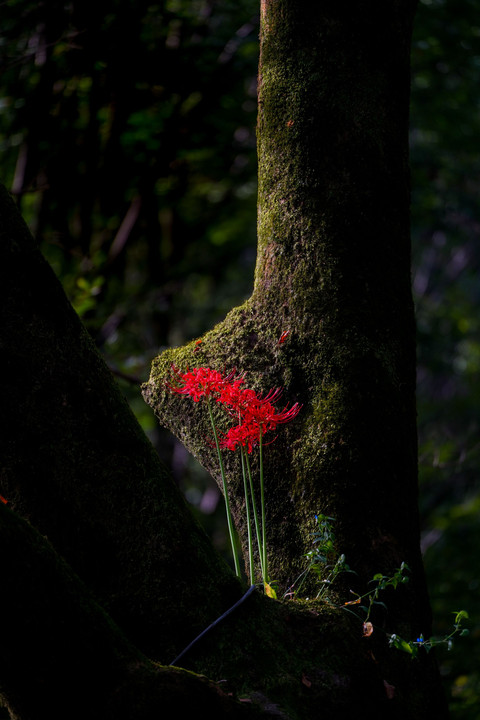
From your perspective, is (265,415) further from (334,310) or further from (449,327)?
(449,327)

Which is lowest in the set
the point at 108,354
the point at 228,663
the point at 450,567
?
the point at 450,567

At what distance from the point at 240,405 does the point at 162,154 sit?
172 inches

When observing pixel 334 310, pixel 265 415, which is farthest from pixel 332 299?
pixel 265 415

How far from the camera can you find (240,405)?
218cm

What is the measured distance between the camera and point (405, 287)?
234 cm

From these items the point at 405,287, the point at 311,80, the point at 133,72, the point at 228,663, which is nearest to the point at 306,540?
the point at 228,663

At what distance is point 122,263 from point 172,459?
346 centimetres

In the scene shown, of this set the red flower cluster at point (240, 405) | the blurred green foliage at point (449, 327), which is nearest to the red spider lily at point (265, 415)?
the red flower cluster at point (240, 405)

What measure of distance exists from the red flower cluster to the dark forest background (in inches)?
78.1

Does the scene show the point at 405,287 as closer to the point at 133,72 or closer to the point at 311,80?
the point at 311,80

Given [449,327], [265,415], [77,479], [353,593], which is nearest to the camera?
[77,479]

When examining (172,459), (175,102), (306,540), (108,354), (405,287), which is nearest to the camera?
(306,540)

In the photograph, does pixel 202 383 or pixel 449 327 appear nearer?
pixel 202 383

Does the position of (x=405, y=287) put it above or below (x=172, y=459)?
above
